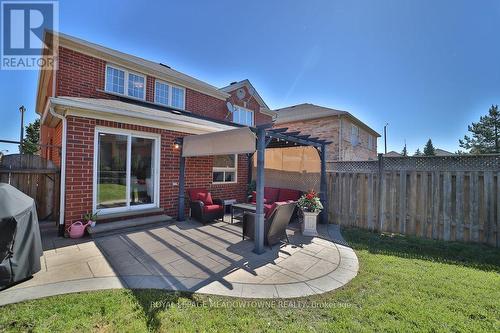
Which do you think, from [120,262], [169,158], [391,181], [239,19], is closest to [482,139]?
[391,181]

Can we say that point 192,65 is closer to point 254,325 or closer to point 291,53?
point 291,53

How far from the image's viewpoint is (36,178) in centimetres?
618

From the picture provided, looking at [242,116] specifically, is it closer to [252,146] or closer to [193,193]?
[193,193]

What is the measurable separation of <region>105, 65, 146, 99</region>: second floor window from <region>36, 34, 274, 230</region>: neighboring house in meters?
0.03

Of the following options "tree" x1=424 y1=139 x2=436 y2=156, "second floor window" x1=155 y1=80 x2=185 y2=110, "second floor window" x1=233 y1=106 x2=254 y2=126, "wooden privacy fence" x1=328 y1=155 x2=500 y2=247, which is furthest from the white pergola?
"tree" x1=424 y1=139 x2=436 y2=156

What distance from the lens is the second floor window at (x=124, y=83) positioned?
7938mm

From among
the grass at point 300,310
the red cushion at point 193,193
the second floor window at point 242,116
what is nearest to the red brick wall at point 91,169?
the red cushion at point 193,193

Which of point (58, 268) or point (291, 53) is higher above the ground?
point (291, 53)

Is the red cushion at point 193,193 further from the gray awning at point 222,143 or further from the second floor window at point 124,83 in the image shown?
the second floor window at point 124,83

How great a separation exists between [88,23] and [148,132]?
16.4ft

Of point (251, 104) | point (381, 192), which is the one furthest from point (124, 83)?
point (381, 192)

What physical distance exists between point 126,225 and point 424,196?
8.40m

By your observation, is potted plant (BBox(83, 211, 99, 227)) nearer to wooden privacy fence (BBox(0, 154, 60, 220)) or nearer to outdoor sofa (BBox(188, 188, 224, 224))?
wooden privacy fence (BBox(0, 154, 60, 220))

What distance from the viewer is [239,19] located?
7.96m
